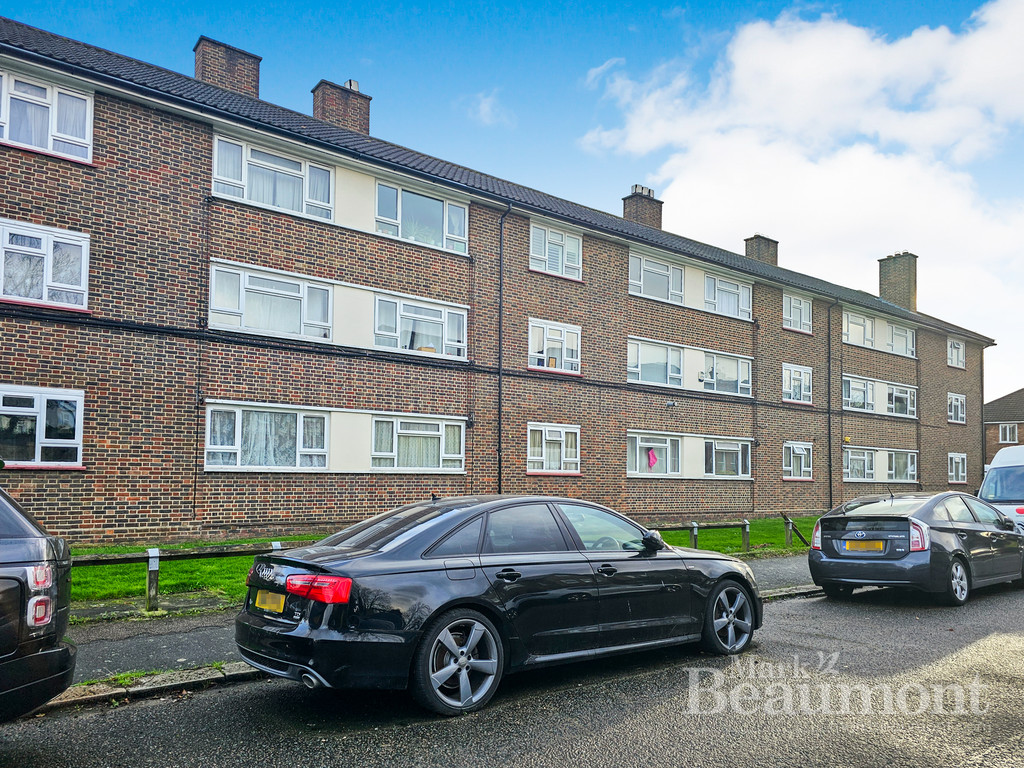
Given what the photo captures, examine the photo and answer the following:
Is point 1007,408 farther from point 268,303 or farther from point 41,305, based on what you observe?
point 41,305

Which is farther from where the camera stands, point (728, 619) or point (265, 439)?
point (265, 439)

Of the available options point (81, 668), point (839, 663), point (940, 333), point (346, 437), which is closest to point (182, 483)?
point (346, 437)

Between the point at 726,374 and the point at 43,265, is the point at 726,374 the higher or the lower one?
the lower one

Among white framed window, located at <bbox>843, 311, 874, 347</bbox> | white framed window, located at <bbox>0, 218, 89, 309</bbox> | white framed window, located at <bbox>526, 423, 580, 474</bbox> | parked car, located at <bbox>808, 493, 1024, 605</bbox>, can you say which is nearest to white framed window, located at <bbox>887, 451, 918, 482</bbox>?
white framed window, located at <bbox>843, 311, 874, 347</bbox>

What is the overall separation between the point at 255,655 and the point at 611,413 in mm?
17978

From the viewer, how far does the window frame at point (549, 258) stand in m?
21.3

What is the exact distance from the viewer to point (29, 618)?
386cm

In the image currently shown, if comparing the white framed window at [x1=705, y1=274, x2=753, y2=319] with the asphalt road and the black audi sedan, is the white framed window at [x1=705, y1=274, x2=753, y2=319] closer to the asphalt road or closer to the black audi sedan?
the asphalt road

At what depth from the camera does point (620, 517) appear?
668 centimetres

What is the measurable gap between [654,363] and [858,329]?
12421mm

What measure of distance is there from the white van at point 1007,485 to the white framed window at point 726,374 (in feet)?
37.5

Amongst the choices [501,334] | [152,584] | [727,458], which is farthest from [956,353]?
[152,584]

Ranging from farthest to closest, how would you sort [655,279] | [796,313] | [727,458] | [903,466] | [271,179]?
1. [903,466]
2. [796,313]
3. [727,458]
4. [655,279]
5. [271,179]

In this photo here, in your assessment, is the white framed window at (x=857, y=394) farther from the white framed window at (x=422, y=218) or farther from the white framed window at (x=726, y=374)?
the white framed window at (x=422, y=218)
